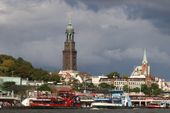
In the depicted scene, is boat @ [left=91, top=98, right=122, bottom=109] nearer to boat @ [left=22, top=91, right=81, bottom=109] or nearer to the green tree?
boat @ [left=22, top=91, right=81, bottom=109]

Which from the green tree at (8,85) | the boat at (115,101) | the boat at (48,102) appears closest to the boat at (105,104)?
the boat at (115,101)

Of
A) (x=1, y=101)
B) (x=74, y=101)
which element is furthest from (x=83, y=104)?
(x=1, y=101)

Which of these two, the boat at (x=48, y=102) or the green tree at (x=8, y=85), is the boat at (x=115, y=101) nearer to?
the boat at (x=48, y=102)

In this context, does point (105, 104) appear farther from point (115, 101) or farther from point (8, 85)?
point (8, 85)

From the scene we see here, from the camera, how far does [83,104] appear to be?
177m

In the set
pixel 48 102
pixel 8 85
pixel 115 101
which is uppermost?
pixel 8 85

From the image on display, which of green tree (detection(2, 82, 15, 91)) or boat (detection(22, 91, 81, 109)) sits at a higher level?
green tree (detection(2, 82, 15, 91))

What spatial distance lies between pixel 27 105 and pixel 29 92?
157 ft

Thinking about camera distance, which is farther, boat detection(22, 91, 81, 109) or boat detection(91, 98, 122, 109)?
boat detection(91, 98, 122, 109)

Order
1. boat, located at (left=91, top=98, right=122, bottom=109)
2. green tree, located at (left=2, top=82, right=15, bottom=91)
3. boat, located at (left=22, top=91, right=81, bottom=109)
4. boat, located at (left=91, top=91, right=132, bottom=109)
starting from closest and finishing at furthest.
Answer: boat, located at (left=22, top=91, right=81, bottom=109), boat, located at (left=91, top=98, right=122, bottom=109), boat, located at (left=91, top=91, right=132, bottom=109), green tree, located at (left=2, top=82, right=15, bottom=91)

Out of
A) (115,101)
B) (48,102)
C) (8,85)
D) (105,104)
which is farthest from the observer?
(8,85)

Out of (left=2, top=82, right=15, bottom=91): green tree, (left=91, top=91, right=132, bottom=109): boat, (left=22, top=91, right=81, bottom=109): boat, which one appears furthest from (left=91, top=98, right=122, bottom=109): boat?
(left=2, top=82, right=15, bottom=91): green tree

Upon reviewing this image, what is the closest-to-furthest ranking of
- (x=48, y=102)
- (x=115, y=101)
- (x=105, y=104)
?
(x=48, y=102) < (x=105, y=104) < (x=115, y=101)

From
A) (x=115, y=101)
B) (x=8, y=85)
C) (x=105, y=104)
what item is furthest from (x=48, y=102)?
(x=8, y=85)
